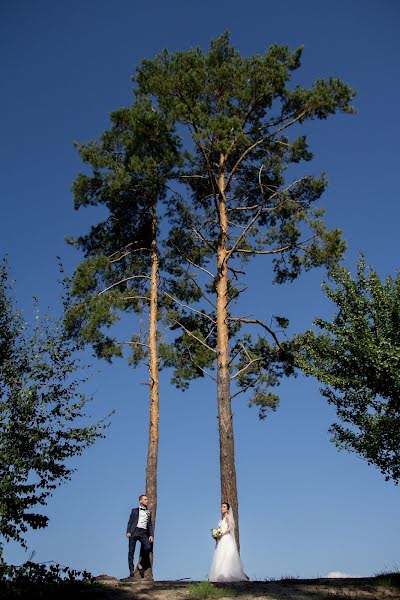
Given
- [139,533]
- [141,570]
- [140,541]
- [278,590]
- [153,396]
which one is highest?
[153,396]

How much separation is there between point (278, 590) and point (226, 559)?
2270 millimetres

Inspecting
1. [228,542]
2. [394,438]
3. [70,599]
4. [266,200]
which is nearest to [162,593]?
[70,599]

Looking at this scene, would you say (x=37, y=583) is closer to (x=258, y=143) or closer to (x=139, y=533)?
(x=139, y=533)

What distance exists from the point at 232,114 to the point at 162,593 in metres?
14.4

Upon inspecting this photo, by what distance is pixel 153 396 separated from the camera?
1667 centimetres

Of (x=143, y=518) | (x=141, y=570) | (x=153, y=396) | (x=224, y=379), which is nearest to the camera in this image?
(x=141, y=570)

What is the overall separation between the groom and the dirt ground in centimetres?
220

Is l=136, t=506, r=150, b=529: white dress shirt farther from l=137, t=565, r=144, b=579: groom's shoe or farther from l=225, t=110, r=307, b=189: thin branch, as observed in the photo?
l=225, t=110, r=307, b=189: thin branch

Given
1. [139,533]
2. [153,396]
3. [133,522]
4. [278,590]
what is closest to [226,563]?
[278,590]

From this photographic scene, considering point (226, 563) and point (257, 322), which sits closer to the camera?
point (226, 563)

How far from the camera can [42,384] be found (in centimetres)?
1162

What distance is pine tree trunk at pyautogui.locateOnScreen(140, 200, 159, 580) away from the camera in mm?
15172

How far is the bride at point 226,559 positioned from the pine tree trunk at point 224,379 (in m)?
1.39

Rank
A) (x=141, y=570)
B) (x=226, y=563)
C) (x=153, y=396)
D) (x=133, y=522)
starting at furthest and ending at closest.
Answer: (x=153, y=396), (x=133, y=522), (x=141, y=570), (x=226, y=563)
